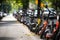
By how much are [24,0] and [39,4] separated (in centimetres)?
2398

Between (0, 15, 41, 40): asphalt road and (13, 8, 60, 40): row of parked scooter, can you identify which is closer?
(13, 8, 60, 40): row of parked scooter

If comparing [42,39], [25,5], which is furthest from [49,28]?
[25,5]

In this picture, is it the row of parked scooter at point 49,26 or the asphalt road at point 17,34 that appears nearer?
the row of parked scooter at point 49,26

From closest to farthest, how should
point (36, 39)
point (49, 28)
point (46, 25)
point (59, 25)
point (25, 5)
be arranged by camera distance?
point (59, 25) → point (49, 28) → point (46, 25) → point (36, 39) → point (25, 5)

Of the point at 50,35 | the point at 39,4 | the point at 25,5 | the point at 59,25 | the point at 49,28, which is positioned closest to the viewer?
the point at 59,25

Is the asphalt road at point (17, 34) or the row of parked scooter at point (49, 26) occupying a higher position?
the row of parked scooter at point (49, 26)

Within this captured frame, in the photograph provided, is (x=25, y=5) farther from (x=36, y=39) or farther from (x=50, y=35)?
(x=50, y=35)

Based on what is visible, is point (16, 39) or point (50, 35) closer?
point (50, 35)

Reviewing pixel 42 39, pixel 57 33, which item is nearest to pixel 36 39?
pixel 42 39

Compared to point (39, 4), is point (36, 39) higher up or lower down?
lower down

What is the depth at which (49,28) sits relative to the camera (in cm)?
1420

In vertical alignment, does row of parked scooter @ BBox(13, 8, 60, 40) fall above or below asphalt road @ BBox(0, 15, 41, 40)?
above

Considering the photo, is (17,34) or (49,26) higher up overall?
(49,26)

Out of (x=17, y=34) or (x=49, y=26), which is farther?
(x=17, y=34)
